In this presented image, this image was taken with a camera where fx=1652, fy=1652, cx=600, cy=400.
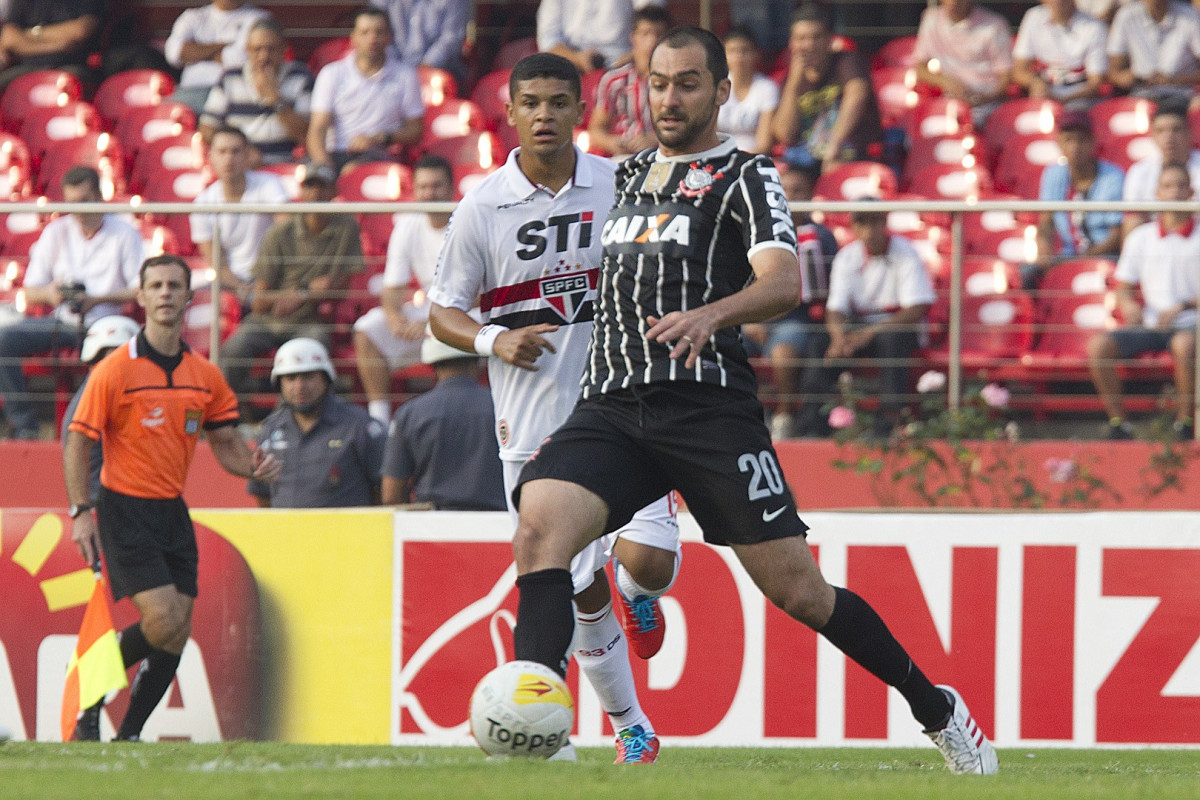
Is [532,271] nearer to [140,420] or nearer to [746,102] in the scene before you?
[140,420]

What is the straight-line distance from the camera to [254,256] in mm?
10281

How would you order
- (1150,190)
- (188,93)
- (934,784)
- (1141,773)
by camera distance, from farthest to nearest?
(188,93)
(1150,190)
(1141,773)
(934,784)

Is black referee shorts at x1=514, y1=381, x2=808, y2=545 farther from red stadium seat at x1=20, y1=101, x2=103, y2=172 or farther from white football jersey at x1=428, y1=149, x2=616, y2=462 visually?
red stadium seat at x1=20, y1=101, x2=103, y2=172

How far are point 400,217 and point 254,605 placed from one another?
2906 millimetres

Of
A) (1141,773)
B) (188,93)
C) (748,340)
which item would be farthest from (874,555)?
(188,93)

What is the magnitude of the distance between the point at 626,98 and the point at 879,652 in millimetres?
8310

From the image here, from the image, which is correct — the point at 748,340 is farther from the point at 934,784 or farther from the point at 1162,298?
the point at 934,784

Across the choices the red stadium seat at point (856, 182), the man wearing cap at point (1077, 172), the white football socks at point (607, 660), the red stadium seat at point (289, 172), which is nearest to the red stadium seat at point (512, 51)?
the red stadium seat at point (289, 172)

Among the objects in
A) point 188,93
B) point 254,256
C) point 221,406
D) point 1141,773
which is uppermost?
point 188,93

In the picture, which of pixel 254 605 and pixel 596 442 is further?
pixel 254 605

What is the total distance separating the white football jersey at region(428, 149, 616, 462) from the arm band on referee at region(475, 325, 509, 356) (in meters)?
0.30

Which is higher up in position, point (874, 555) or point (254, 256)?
point (254, 256)

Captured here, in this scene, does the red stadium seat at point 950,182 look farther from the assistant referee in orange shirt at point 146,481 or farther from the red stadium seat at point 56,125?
the red stadium seat at point 56,125

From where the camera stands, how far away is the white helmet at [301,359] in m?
9.66
